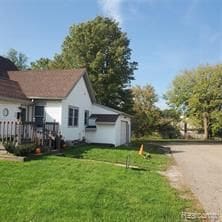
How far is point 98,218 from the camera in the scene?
670 cm

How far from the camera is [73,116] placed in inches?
937

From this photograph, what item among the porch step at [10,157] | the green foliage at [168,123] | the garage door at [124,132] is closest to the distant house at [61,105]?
the garage door at [124,132]

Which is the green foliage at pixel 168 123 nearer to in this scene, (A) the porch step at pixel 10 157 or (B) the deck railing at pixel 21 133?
(B) the deck railing at pixel 21 133

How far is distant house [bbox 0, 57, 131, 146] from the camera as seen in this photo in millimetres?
20747

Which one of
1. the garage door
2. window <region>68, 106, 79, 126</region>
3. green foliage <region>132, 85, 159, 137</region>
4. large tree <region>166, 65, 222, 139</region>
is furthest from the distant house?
large tree <region>166, 65, 222, 139</region>

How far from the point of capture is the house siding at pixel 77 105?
2225 centimetres

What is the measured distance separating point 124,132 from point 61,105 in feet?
33.8

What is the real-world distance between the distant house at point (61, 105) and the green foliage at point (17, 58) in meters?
31.1

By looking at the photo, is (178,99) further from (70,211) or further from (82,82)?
(70,211)

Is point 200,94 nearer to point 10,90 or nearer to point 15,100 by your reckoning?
point 10,90

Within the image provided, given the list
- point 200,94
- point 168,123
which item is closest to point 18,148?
point 200,94

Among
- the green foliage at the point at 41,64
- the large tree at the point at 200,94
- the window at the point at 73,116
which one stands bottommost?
the window at the point at 73,116

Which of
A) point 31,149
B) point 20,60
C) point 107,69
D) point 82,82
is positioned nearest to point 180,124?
point 107,69

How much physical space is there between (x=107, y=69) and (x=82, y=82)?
45.0 ft
